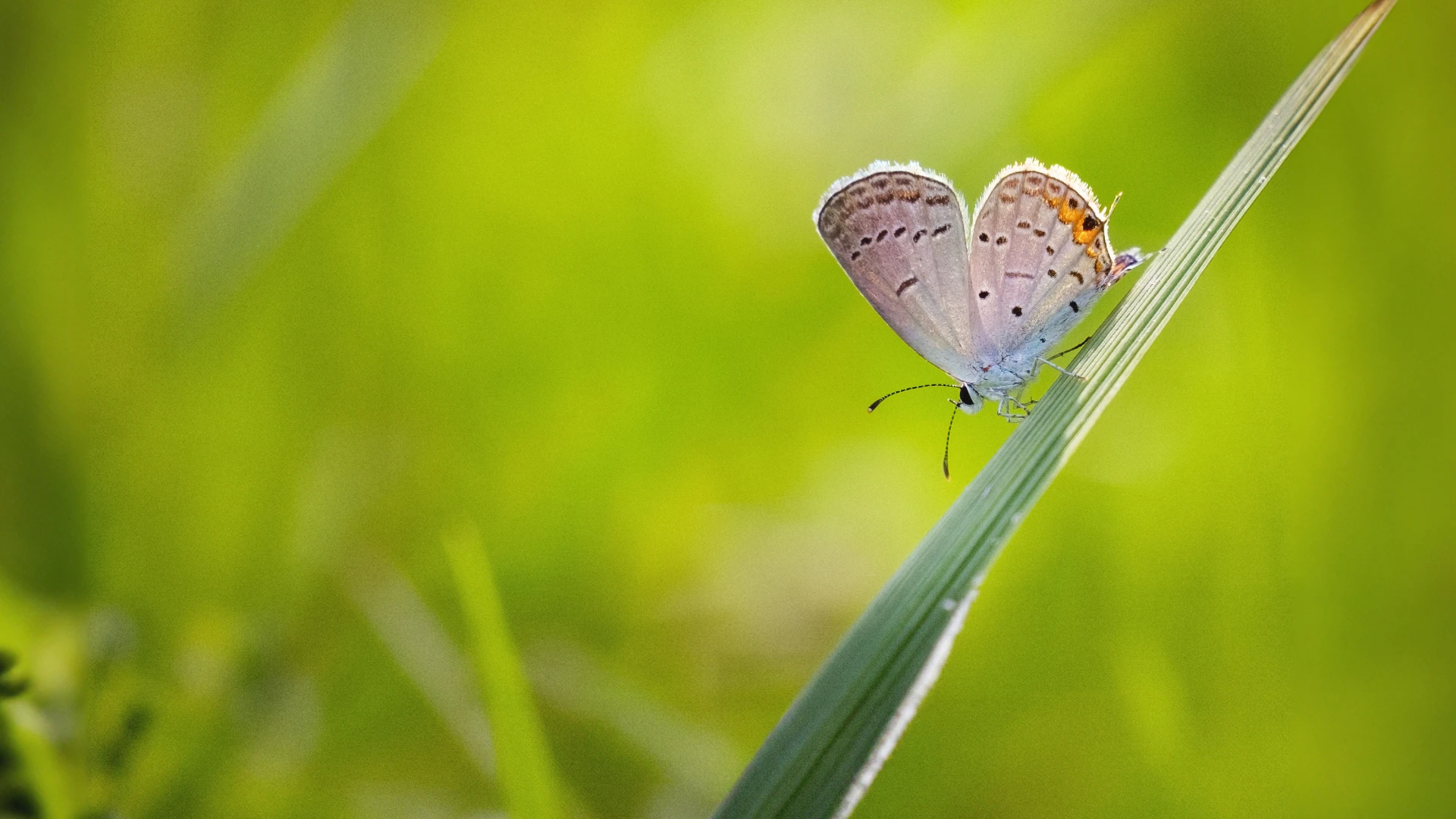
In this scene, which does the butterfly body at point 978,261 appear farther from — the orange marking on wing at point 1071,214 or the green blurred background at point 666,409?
the green blurred background at point 666,409

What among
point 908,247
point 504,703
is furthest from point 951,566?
point 908,247

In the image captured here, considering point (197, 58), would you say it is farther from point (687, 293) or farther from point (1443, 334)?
point (1443, 334)

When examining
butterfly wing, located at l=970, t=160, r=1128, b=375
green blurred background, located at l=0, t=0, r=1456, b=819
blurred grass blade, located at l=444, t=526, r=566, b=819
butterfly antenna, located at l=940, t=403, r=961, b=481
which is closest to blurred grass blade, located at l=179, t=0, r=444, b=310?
green blurred background, located at l=0, t=0, r=1456, b=819

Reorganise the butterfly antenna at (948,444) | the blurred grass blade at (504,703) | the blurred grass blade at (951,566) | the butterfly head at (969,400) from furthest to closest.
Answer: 1. the butterfly antenna at (948,444)
2. the butterfly head at (969,400)
3. the blurred grass blade at (504,703)
4. the blurred grass blade at (951,566)

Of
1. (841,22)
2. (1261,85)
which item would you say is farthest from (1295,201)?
(841,22)

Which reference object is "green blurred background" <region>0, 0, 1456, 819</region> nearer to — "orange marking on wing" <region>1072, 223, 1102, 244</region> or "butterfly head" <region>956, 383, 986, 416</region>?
"butterfly head" <region>956, 383, 986, 416</region>

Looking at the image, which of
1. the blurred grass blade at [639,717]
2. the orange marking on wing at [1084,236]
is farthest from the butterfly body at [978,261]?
the blurred grass blade at [639,717]
